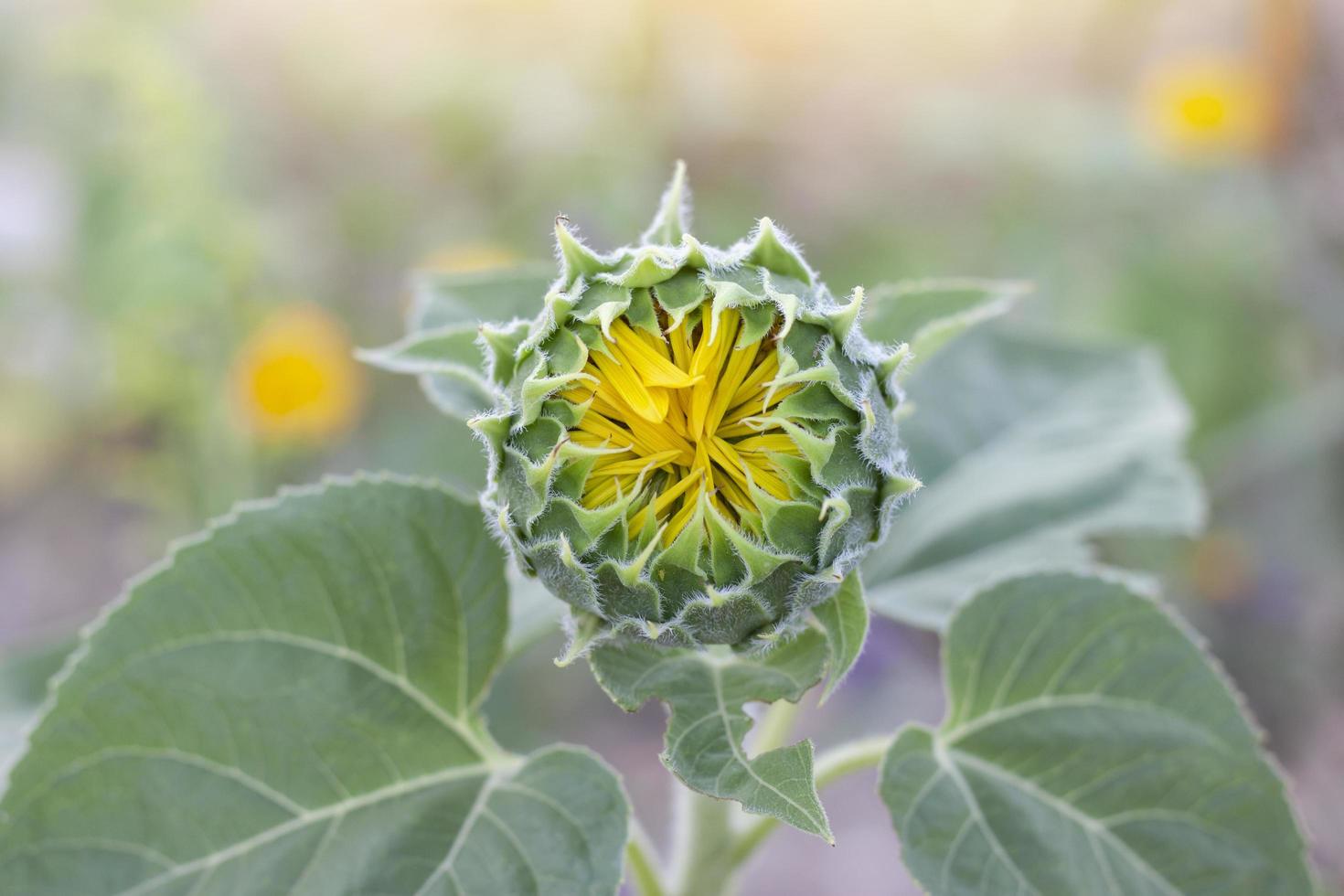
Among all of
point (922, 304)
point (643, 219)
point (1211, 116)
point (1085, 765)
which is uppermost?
point (1211, 116)

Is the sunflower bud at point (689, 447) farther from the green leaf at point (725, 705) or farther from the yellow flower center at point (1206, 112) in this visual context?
the yellow flower center at point (1206, 112)

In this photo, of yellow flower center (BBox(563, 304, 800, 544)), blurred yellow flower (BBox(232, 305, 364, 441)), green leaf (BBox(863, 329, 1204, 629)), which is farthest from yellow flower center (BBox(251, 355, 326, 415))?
yellow flower center (BBox(563, 304, 800, 544))

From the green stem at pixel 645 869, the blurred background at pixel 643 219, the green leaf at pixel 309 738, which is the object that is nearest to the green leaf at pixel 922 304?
the green leaf at pixel 309 738

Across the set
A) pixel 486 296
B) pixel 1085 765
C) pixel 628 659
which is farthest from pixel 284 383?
pixel 1085 765

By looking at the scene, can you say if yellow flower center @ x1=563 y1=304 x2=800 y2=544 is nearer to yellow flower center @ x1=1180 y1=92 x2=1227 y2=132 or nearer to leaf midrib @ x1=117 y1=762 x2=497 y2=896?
leaf midrib @ x1=117 y1=762 x2=497 y2=896

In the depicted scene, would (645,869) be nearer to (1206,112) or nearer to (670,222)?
(670,222)

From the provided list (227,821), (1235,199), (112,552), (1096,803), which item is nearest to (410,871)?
(227,821)
